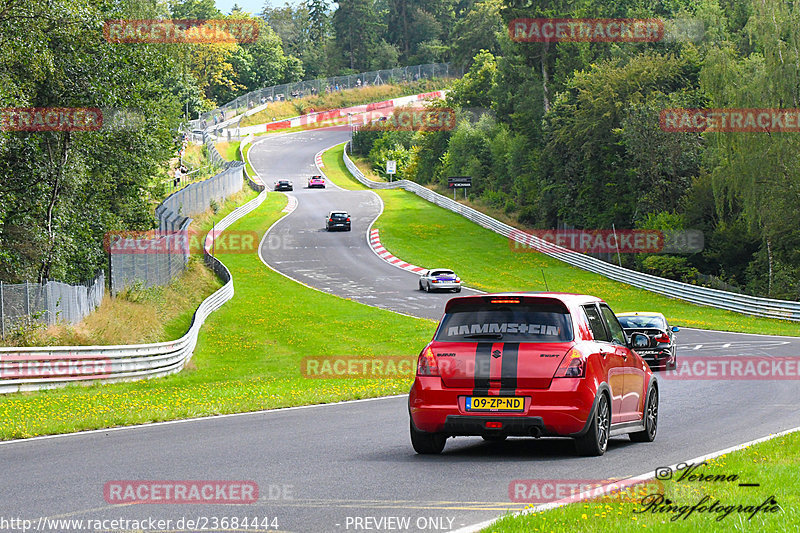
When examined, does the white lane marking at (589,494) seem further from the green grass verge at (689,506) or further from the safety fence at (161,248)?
the safety fence at (161,248)

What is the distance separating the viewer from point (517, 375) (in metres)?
10.5

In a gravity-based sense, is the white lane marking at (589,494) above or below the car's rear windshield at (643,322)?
above

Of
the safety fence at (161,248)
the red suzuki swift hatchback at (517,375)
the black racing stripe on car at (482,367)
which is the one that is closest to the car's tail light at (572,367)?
the red suzuki swift hatchback at (517,375)

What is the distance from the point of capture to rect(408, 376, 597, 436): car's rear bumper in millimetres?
10398

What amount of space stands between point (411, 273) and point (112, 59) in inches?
1122

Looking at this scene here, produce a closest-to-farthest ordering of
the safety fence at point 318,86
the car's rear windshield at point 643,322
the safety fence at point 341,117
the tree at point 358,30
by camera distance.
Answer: the car's rear windshield at point 643,322
the safety fence at point 318,86
the safety fence at point 341,117
the tree at point 358,30

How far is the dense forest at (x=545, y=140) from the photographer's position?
31109mm

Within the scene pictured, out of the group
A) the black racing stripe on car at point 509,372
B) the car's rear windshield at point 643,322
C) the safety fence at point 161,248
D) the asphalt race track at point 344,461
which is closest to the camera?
the asphalt race track at point 344,461

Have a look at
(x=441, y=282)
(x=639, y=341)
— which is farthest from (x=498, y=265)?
(x=639, y=341)

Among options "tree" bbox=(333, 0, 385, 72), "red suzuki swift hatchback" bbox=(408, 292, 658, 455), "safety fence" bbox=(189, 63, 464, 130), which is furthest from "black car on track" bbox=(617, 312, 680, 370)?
"tree" bbox=(333, 0, 385, 72)

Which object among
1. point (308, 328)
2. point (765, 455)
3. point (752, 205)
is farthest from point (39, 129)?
point (752, 205)

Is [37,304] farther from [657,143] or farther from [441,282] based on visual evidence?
[657,143]

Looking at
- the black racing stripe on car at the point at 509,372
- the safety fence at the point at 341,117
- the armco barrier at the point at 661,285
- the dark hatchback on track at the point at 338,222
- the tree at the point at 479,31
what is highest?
the tree at the point at 479,31

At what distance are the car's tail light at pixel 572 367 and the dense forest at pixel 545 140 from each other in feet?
63.7
